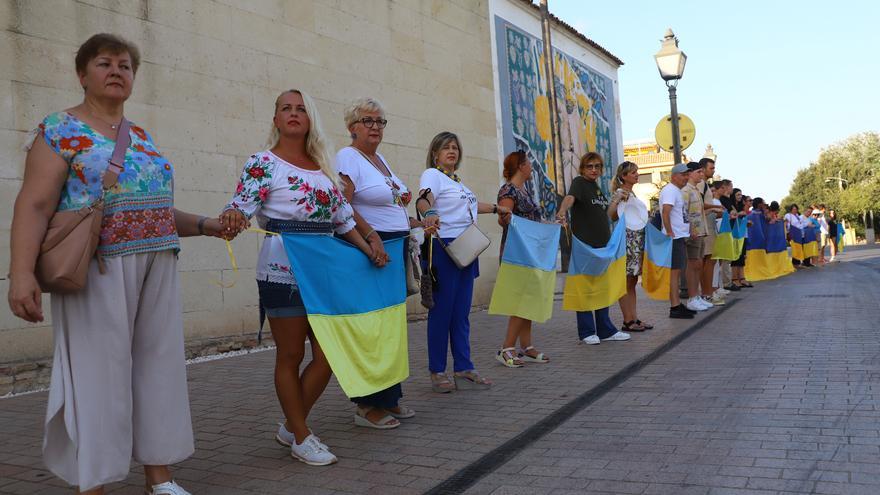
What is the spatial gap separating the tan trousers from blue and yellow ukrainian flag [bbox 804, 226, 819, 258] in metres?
22.7

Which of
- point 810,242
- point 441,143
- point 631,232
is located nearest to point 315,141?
point 441,143

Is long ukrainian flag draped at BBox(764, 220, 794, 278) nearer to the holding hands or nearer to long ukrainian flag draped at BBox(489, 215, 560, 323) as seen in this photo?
long ukrainian flag draped at BBox(489, 215, 560, 323)

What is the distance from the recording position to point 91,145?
297 centimetres

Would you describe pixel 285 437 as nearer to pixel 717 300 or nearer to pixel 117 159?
pixel 117 159

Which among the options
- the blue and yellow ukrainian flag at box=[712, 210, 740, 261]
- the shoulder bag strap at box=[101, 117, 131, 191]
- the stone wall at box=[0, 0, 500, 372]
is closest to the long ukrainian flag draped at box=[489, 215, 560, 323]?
the stone wall at box=[0, 0, 500, 372]

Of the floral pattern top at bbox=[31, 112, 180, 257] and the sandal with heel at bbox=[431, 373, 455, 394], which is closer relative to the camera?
the floral pattern top at bbox=[31, 112, 180, 257]

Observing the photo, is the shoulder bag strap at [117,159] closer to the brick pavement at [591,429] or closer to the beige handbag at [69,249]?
the beige handbag at [69,249]

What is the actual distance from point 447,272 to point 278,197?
195 centimetres

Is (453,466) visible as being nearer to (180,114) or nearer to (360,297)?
(360,297)

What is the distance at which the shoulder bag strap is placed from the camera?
2.97m

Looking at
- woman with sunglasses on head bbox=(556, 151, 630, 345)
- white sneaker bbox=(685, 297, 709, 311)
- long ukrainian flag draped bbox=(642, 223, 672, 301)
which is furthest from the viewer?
white sneaker bbox=(685, 297, 709, 311)

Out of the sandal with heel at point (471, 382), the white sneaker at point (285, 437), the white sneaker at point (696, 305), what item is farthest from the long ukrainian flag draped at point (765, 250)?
the white sneaker at point (285, 437)

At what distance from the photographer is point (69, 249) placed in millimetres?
2857

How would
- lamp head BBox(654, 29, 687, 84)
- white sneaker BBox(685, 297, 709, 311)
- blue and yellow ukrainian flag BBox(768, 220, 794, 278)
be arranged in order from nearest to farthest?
white sneaker BBox(685, 297, 709, 311)
lamp head BBox(654, 29, 687, 84)
blue and yellow ukrainian flag BBox(768, 220, 794, 278)
